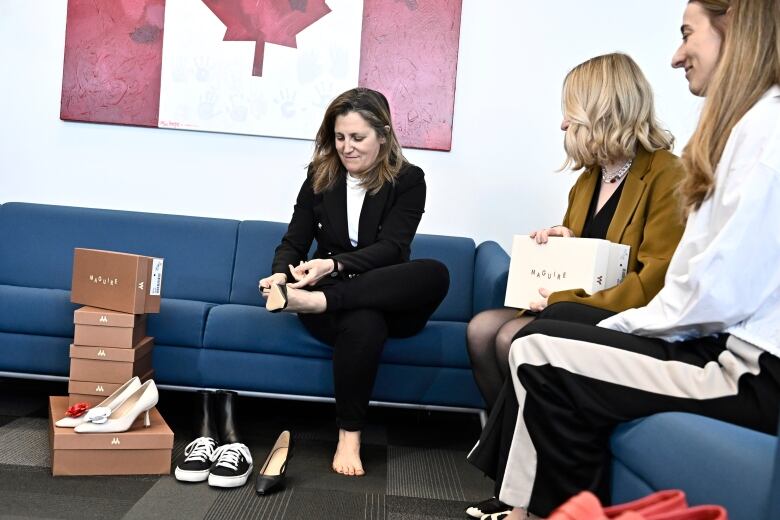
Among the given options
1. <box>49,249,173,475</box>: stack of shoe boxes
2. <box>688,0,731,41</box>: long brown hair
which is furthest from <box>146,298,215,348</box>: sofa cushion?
<box>688,0,731,41</box>: long brown hair

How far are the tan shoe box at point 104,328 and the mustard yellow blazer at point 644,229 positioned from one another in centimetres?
127

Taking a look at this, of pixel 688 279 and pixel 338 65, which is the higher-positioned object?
pixel 338 65

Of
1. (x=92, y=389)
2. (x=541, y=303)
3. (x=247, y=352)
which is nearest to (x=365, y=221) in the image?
(x=247, y=352)

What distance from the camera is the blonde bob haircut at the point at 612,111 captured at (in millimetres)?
2369

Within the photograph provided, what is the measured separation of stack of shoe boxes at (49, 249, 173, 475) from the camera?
2.30 metres

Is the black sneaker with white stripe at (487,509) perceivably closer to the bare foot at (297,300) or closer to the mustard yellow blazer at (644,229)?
the mustard yellow blazer at (644,229)

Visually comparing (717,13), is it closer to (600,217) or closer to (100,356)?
(600,217)

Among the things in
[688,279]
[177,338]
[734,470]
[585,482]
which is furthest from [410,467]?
[734,470]

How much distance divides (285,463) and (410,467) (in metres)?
0.47

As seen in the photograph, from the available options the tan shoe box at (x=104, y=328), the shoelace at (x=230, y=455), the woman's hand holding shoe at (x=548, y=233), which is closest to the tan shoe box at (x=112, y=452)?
the shoelace at (x=230, y=455)

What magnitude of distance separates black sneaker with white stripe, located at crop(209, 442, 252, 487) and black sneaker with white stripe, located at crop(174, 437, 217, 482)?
2cm

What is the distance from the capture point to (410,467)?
263 cm

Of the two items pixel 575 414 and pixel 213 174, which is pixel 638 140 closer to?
pixel 575 414

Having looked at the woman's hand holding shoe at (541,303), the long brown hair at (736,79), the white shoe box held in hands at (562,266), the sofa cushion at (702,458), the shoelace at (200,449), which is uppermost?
the long brown hair at (736,79)
